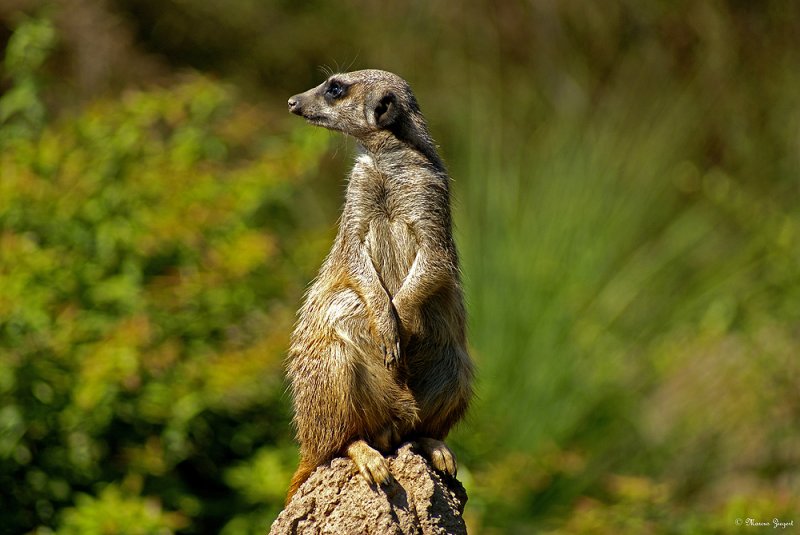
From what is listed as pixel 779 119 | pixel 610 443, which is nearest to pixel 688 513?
pixel 610 443

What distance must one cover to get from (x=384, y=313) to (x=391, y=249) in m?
0.23

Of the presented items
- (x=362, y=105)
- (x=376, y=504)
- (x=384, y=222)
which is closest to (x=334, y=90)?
(x=362, y=105)

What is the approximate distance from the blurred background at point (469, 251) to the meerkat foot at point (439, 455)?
134cm

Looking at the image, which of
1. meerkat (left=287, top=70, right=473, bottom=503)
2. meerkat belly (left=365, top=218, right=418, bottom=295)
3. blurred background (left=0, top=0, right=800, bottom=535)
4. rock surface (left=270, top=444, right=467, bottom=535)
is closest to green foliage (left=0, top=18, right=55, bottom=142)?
blurred background (left=0, top=0, right=800, bottom=535)

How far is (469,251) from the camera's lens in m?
7.98

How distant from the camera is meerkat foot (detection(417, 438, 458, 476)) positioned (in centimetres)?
362

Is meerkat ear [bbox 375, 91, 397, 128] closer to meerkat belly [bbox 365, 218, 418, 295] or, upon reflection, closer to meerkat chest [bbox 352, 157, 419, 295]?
meerkat chest [bbox 352, 157, 419, 295]

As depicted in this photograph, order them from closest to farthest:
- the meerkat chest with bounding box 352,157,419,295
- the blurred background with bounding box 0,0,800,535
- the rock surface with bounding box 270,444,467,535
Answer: the rock surface with bounding box 270,444,467,535, the meerkat chest with bounding box 352,157,419,295, the blurred background with bounding box 0,0,800,535

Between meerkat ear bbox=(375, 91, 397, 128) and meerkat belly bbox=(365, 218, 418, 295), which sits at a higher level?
meerkat ear bbox=(375, 91, 397, 128)

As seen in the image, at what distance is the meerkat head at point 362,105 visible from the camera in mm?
3666

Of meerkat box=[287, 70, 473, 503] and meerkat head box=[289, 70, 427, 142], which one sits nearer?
meerkat box=[287, 70, 473, 503]

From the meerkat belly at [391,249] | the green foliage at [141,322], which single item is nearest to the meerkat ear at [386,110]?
the meerkat belly at [391,249]

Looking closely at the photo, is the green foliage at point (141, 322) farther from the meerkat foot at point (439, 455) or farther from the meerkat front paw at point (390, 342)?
the meerkat front paw at point (390, 342)

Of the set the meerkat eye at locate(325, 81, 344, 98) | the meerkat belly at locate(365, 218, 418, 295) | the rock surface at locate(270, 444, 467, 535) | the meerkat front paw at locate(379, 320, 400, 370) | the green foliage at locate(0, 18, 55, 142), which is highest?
the green foliage at locate(0, 18, 55, 142)
